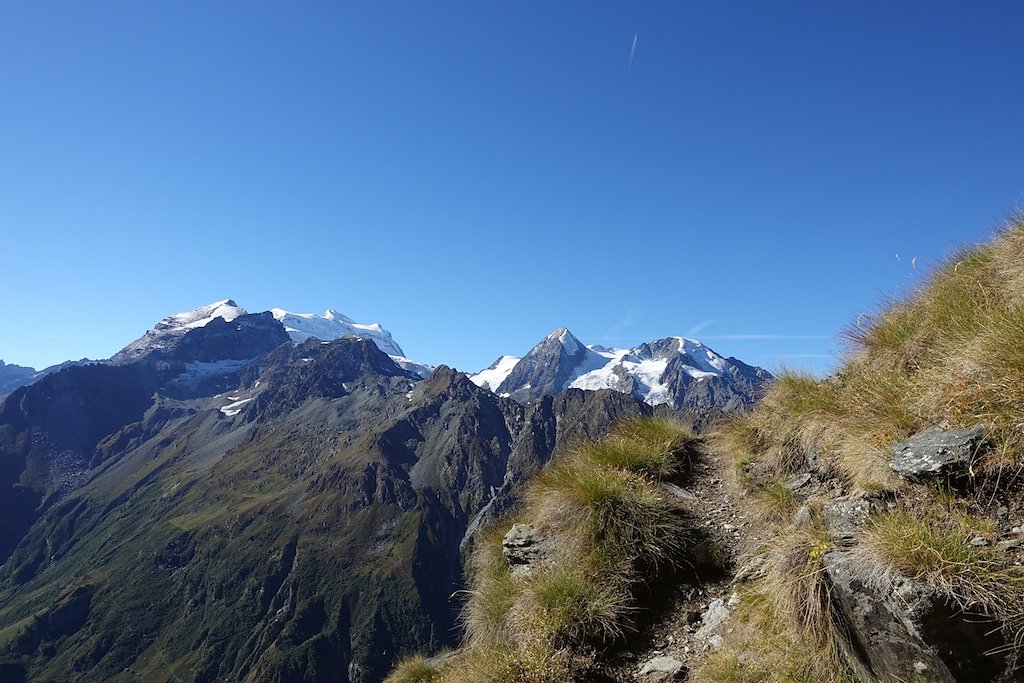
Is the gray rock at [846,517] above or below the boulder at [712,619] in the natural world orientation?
above

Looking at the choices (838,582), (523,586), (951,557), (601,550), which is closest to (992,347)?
(951,557)

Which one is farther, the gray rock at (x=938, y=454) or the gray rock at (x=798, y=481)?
the gray rock at (x=798, y=481)

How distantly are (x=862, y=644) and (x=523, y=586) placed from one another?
244 inches

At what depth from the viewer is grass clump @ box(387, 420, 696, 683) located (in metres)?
8.62

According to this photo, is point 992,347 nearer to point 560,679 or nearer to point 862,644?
point 862,644

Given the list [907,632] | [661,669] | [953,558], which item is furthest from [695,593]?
[953,558]

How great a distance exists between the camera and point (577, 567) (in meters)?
9.77

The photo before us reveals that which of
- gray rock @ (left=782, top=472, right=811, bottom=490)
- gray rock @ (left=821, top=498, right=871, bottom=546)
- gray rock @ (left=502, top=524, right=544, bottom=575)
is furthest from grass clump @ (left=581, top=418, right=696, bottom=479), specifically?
gray rock @ (left=821, top=498, right=871, bottom=546)

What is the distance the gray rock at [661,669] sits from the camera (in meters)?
8.01

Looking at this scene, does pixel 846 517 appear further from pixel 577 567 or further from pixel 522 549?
pixel 522 549

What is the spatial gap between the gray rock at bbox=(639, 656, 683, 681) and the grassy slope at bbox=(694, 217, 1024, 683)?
73 cm

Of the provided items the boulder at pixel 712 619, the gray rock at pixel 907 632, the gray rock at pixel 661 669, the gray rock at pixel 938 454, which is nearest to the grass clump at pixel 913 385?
the gray rock at pixel 938 454

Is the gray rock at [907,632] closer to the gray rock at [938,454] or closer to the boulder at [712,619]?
the gray rock at [938,454]

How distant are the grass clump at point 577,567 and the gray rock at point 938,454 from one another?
4326 millimetres
